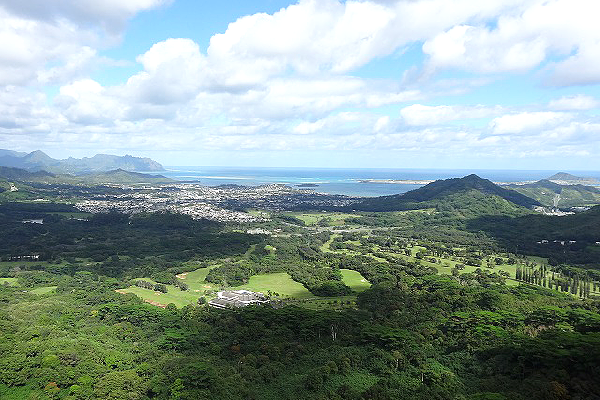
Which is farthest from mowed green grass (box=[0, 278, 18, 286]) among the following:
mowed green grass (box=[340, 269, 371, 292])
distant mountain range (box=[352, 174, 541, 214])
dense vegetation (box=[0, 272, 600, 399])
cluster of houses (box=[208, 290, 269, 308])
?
distant mountain range (box=[352, 174, 541, 214])

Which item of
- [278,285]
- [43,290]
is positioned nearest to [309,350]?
[278,285]

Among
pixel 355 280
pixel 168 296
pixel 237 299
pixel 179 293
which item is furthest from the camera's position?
pixel 355 280

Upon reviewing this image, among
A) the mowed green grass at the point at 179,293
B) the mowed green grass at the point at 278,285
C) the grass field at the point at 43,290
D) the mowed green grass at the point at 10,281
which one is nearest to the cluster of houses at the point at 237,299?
the mowed green grass at the point at 179,293

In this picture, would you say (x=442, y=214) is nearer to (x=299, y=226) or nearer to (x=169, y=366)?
(x=299, y=226)

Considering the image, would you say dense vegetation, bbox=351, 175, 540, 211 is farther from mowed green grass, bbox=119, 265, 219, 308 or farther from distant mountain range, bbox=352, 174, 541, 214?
mowed green grass, bbox=119, 265, 219, 308

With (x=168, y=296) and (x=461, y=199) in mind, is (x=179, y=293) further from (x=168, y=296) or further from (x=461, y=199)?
(x=461, y=199)

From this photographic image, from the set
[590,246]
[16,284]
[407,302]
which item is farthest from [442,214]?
[16,284]
